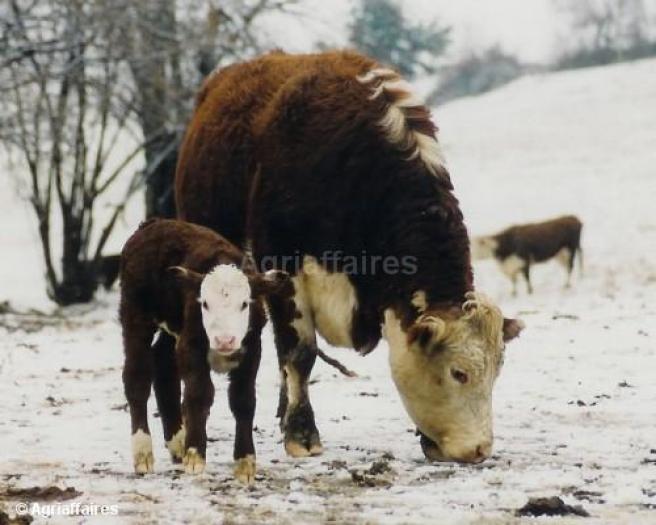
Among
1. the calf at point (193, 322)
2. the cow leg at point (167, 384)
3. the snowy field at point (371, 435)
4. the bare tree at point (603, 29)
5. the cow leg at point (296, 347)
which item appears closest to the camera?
the snowy field at point (371, 435)

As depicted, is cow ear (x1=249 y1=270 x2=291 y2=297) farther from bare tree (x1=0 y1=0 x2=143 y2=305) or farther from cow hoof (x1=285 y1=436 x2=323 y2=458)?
bare tree (x1=0 y1=0 x2=143 y2=305)

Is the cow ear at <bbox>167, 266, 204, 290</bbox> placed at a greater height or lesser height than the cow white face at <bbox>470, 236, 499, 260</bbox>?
lesser

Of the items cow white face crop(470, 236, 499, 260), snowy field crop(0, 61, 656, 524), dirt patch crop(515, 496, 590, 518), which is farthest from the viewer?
cow white face crop(470, 236, 499, 260)

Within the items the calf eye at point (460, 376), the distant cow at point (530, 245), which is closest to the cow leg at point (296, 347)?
the calf eye at point (460, 376)

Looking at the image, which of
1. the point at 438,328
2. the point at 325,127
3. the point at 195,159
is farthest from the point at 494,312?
the point at 195,159

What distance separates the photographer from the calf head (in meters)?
5.01

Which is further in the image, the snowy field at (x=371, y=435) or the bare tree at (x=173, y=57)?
the bare tree at (x=173, y=57)

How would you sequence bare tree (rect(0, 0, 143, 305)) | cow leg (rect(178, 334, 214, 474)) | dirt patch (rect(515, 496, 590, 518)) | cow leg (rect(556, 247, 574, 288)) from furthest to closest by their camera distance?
cow leg (rect(556, 247, 574, 288)), bare tree (rect(0, 0, 143, 305)), cow leg (rect(178, 334, 214, 474)), dirt patch (rect(515, 496, 590, 518))

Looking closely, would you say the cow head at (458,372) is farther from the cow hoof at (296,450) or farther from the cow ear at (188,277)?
the cow ear at (188,277)

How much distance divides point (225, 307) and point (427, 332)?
3.50ft

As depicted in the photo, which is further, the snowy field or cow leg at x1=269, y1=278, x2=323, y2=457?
cow leg at x1=269, y1=278, x2=323, y2=457

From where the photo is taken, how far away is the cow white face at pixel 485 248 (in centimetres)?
2020

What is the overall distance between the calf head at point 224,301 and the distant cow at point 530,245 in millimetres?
14901

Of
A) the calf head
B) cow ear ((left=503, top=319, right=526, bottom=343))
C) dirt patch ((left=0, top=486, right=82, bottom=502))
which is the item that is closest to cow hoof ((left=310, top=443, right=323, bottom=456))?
the calf head
